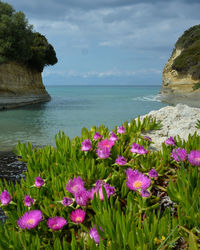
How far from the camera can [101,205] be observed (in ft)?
4.88

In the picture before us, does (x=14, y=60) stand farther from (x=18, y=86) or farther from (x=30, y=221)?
(x=30, y=221)

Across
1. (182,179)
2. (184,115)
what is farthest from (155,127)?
(182,179)

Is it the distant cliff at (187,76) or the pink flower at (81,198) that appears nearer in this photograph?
the pink flower at (81,198)

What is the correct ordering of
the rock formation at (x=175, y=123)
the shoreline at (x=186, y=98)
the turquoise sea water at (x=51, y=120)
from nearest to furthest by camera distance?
the rock formation at (x=175, y=123) < the turquoise sea water at (x=51, y=120) < the shoreline at (x=186, y=98)

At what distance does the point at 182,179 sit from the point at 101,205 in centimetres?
59

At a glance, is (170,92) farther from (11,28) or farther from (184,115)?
(184,115)

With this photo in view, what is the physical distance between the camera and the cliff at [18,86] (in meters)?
29.8

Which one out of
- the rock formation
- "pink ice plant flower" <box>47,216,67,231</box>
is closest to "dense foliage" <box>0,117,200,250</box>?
"pink ice plant flower" <box>47,216,67,231</box>

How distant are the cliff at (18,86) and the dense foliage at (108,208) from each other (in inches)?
1094

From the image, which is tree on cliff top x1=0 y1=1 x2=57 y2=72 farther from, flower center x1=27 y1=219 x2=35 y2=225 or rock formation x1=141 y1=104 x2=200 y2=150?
flower center x1=27 y1=219 x2=35 y2=225

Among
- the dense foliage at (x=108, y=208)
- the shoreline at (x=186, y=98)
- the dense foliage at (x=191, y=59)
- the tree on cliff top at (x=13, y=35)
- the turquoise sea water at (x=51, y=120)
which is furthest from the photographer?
the dense foliage at (x=191, y=59)

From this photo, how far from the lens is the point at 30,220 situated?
140cm

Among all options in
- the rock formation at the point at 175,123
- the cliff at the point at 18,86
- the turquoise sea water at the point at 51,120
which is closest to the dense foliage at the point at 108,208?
the rock formation at the point at 175,123

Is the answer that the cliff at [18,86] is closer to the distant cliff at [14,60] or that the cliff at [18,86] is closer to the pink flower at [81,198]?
the distant cliff at [14,60]
